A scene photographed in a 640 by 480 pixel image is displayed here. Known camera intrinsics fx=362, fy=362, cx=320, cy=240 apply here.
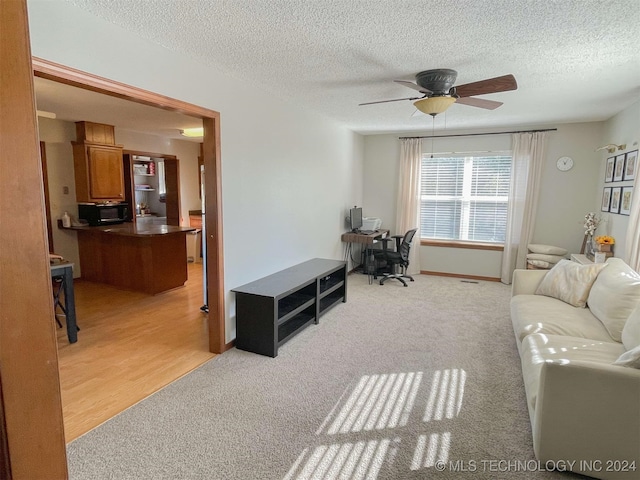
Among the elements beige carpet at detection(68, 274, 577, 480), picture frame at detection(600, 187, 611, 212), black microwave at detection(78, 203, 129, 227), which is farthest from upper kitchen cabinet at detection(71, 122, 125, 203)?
picture frame at detection(600, 187, 611, 212)

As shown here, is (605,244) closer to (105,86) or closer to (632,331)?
(632,331)

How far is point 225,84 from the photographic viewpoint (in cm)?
307

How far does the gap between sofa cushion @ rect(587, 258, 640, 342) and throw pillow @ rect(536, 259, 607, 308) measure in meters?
0.06

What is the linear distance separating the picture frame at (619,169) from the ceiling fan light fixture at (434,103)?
2.66 meters

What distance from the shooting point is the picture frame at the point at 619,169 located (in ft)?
13.3

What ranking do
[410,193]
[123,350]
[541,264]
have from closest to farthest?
[123,350] < [541,264] < [410,193]

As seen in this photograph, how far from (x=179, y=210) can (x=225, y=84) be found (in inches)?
179

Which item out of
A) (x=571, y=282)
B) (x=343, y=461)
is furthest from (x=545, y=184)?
(x=343, y=461)

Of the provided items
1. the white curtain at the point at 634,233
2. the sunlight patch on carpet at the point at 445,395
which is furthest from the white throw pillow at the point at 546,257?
the sunlight patch on carpet at the point at 445,395

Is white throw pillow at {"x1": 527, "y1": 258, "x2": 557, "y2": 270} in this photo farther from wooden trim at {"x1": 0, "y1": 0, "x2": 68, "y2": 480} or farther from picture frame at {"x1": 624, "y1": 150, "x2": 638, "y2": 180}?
wooden trim at {"x1": 0, "y1": 0, "x2": 68, "y2": 480}

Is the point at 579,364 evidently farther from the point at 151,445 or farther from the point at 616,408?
the point at 151,445

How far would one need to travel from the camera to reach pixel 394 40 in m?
2.34

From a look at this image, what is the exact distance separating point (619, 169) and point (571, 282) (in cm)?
192

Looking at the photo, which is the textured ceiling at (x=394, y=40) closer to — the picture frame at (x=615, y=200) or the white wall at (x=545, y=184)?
the picture frame at (x=615, y=200)
